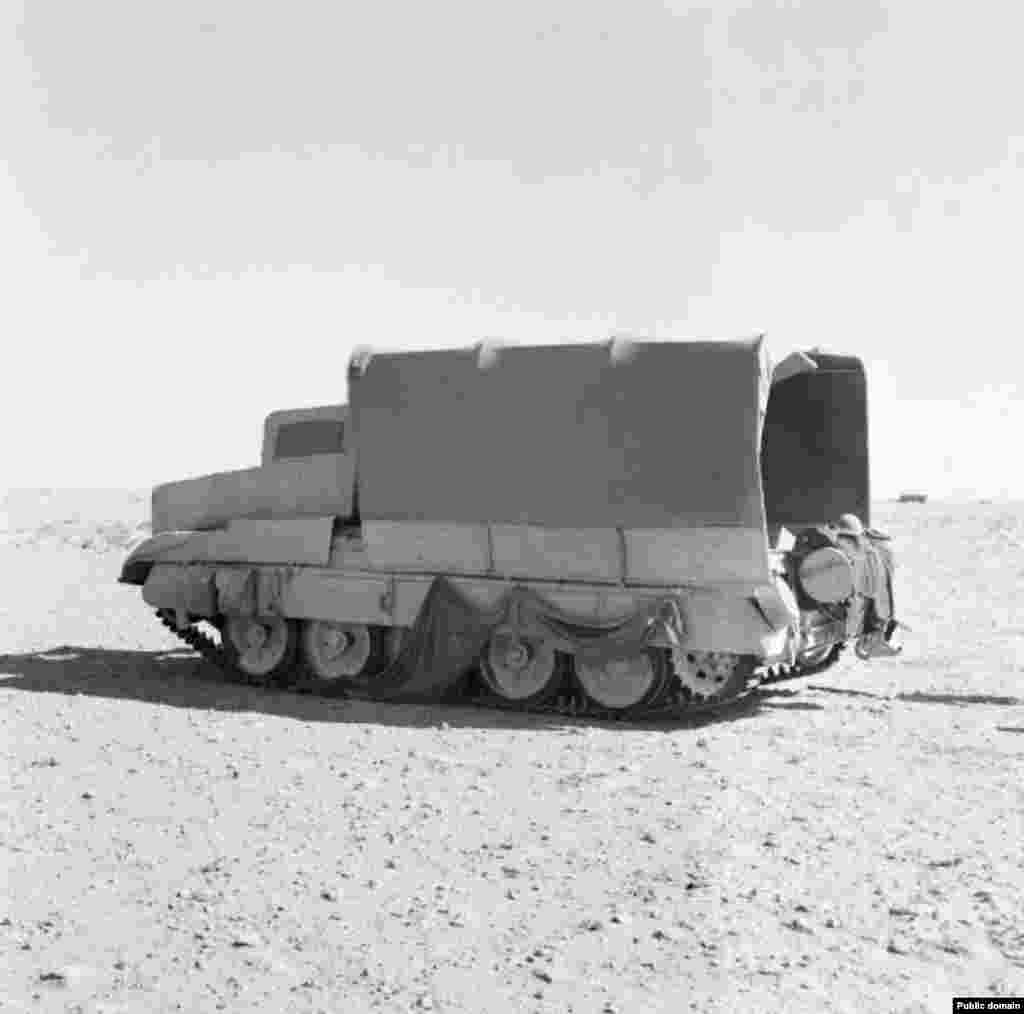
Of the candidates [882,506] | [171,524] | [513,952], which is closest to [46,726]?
[171,524]

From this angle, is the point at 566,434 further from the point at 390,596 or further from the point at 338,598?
the point at 338,598

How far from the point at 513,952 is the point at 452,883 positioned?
3.02 feet

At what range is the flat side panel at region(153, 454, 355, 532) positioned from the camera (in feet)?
42.1

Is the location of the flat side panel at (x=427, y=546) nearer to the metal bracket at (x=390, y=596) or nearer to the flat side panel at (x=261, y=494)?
the metal bracket at (x=390, y=596)

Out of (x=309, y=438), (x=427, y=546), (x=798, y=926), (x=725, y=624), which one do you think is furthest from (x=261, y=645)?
(x=798, y=926)

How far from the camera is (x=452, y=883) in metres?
6.00

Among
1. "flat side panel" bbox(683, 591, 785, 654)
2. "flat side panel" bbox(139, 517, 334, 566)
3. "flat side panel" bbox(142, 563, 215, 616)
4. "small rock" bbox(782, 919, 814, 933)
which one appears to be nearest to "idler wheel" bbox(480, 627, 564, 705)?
"flat side panel" bbox(683, 591, 785, 654)

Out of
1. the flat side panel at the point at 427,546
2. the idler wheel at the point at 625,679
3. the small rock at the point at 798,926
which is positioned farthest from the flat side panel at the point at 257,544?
the small rock at the point at 798,926

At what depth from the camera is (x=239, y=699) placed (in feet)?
39.1

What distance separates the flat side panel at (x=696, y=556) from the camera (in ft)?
34.6

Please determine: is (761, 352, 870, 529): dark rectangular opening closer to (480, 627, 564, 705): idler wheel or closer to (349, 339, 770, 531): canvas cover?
(349, 339, 770, 531): canvas cover

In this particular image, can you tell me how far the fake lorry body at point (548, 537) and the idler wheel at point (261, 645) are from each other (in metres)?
0.02

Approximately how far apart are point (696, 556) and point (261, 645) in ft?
15.3

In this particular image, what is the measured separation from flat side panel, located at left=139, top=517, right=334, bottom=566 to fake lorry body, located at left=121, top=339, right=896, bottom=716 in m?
0.02
